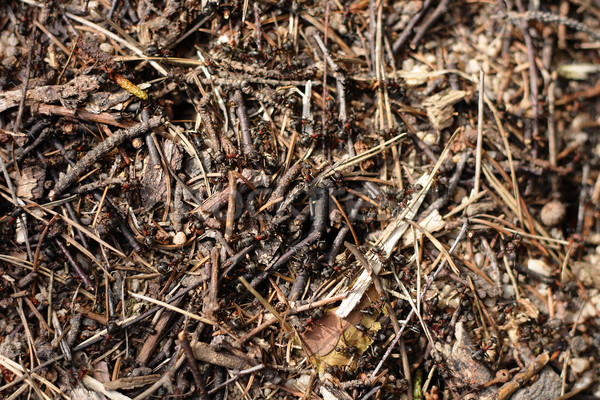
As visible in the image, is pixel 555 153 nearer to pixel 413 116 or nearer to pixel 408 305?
pixel 413 116

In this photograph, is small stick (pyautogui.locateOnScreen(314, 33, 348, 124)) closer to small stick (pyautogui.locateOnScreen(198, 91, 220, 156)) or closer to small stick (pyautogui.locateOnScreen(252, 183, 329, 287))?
small stick (pyautogui.locateOnScreen(252, 183, 329, 287))

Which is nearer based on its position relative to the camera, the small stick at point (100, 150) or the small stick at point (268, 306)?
the small stick at point (268, 306)

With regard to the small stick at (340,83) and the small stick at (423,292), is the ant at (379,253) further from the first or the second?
the small stick at (340,83)

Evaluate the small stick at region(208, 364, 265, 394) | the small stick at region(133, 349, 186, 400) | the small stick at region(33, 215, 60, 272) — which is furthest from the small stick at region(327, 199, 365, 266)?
the small stick at region(33, 215, 60, 272)

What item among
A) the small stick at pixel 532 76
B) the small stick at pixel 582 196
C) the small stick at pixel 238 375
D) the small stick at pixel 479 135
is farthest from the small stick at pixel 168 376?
the small stick at pixel 582 196

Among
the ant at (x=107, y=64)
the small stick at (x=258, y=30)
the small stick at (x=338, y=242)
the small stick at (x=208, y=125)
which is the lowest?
the small stick at (x=338, y=242)

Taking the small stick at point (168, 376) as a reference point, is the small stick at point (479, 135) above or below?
above
